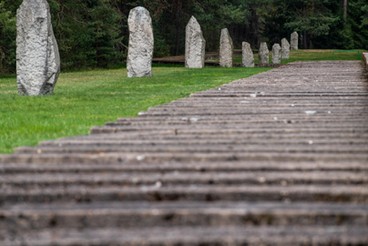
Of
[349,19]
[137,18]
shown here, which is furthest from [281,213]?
[349,19]

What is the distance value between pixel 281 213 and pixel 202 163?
113 centimetres

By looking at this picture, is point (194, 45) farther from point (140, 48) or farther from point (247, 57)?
point (140, 48)

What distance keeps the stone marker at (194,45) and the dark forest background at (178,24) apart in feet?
Answer: 15.7

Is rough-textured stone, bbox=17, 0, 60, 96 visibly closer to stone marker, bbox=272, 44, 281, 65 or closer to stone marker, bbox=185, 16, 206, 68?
stone marker, bbox=185, 16, 206, 68

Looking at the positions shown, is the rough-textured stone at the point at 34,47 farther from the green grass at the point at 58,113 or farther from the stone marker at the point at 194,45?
the stone marker at the point at 194,45

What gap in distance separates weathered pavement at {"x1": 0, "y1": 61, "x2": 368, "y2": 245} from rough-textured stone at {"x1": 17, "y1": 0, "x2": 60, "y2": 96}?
27.1 feet

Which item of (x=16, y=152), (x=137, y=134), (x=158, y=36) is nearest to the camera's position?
(x=16, y=152)

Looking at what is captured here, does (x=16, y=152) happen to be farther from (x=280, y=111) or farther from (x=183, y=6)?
(x=183, y=6)

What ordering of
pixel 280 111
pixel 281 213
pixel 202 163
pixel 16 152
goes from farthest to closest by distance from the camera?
pixel 280 111 < pixel 16 152 < pixel 202 163 < pixel 281 213

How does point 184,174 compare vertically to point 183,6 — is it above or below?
below

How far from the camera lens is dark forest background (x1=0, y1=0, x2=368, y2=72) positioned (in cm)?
3119

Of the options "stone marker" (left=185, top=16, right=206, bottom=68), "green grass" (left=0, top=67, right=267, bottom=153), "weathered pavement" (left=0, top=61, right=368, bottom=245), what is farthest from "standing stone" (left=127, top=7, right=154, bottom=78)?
"weathered pavement" (left=0, top=61, right=368, bottom=245)

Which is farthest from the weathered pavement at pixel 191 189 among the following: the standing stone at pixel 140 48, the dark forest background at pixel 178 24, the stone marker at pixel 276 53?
the stone marker at pixel 276 53

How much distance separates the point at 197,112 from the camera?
25.3 ft
